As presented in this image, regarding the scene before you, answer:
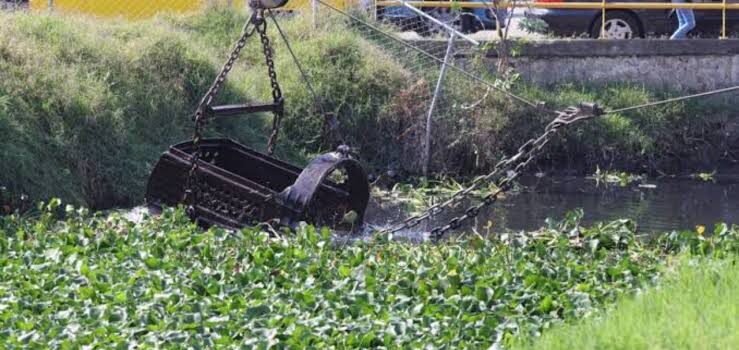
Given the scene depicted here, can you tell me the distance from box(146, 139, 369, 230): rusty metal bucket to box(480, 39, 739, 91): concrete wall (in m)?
6.23

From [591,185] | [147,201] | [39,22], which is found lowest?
[591,185]

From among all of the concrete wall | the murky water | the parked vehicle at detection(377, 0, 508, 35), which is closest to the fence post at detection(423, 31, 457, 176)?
the murky water

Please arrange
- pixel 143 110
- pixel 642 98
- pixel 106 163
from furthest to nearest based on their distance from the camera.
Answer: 1. pixel 642 98
2. pixel 143 110
3. pixel 106 163

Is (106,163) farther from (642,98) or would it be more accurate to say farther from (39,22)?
(642,98)

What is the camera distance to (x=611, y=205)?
14.9 m

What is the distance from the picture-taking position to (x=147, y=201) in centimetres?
1162

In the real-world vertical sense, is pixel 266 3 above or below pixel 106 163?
above

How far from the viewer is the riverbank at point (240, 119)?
13.4 metres

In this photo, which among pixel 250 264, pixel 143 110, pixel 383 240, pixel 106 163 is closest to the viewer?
pixel 250 264

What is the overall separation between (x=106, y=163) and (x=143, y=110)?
106 centimetres

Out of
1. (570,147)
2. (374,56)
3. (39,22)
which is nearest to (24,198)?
(39,22)

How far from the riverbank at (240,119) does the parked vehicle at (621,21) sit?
1639 mm

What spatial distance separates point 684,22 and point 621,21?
33.8 inches

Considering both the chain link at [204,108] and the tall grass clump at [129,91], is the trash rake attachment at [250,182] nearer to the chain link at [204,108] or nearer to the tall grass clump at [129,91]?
the chain link at [204,108]
